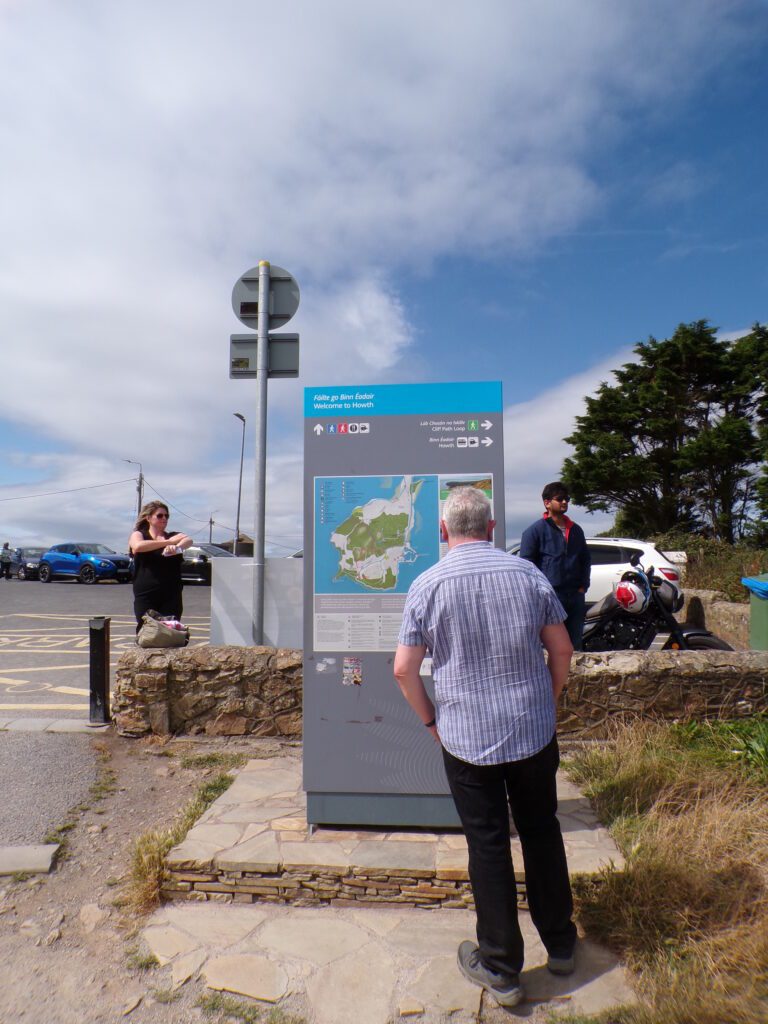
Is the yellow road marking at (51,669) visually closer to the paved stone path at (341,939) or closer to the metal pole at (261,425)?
the metal pole at (261,425)

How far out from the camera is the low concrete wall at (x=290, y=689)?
16.9ft

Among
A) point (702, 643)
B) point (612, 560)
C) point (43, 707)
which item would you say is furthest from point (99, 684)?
point (612, 560)

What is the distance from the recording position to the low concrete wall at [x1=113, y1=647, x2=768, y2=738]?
516 cm

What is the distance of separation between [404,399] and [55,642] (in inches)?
337

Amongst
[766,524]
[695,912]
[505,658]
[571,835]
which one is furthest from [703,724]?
[766,524]

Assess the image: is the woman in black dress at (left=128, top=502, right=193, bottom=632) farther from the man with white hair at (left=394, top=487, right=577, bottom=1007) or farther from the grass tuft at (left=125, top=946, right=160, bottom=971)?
the man with white hair at (left=394, top=487, right=577, bottom=1007)

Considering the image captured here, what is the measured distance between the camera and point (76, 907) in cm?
328

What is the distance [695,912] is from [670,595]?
485 centimetres

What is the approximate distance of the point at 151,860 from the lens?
3.32m

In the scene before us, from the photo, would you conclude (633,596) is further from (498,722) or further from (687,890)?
(498,722)

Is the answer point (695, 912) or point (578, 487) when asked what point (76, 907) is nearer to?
point (695, 912)

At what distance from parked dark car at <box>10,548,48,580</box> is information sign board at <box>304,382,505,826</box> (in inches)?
1093

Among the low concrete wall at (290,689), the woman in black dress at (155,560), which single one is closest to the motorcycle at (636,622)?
the low concrete wall at (290,689)

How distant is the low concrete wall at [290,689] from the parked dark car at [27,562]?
25747 millimetres
